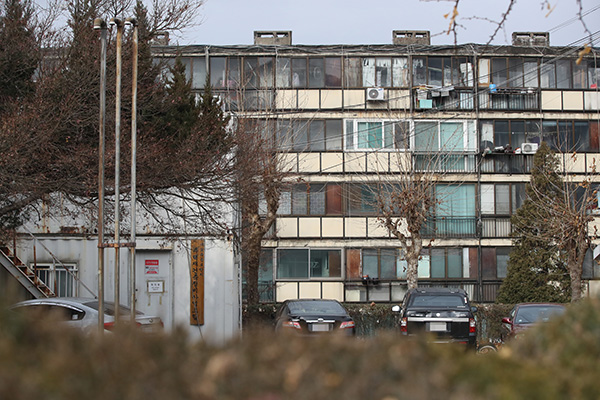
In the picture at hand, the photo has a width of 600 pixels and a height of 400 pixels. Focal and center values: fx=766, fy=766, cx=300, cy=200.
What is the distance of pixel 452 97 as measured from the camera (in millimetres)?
35594

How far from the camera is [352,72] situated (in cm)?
3528

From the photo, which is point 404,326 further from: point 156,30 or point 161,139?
point 156,30

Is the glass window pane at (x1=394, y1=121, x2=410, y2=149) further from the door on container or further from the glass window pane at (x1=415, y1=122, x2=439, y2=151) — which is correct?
the door on container

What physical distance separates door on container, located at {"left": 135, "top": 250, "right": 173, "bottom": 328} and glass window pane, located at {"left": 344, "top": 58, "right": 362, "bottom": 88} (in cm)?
1579

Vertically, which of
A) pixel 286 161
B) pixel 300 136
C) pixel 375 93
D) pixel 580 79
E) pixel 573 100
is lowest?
pixel 286 161

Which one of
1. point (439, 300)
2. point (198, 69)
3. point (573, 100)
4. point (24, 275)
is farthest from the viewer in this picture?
point (573, 100)

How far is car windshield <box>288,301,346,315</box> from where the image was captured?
18.9m

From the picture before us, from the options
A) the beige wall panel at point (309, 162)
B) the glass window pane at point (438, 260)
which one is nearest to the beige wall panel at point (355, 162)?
the beige wall panel at point (309, 162)

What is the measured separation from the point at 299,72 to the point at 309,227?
7.13m

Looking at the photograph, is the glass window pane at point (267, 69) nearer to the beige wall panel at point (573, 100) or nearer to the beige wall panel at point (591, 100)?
the beige wall panel at point (573, 100)

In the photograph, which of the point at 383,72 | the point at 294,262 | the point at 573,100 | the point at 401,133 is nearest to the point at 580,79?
the point at 573,100

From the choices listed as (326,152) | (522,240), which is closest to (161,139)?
(326,152)

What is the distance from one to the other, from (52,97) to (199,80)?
19313mm

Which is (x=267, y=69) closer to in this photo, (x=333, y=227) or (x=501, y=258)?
(x=333, y=227)
